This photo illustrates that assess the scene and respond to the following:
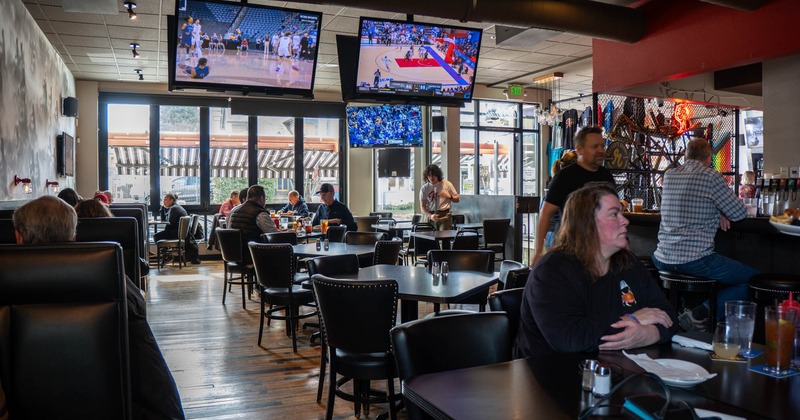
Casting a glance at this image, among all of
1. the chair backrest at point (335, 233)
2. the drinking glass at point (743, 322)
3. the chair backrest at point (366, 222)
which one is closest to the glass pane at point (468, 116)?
the chair backrest at point (366, 222)

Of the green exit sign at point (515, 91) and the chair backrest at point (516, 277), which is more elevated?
the green exit sign at point (515, 91)

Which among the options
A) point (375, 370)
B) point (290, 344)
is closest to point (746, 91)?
point (290, 344)

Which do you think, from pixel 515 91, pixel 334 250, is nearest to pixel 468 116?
pixel 515 91

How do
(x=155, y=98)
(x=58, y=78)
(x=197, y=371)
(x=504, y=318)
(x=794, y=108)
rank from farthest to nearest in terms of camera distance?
(x=155, y=98), (x=58, y=78), (x=794, y=108), (x=197, y=371), (x=504, y=318)

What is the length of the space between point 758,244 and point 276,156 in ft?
31.5

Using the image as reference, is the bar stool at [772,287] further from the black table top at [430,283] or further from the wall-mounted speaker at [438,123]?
the wall-mounted speaker at [438,123]

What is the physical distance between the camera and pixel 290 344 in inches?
219

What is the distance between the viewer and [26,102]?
268 inches

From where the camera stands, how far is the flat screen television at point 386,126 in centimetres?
1157

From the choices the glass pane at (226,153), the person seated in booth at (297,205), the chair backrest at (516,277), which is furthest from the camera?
the glass pane at (226,153)

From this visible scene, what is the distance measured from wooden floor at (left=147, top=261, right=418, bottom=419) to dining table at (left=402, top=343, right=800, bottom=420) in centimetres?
223

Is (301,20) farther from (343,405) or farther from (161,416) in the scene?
(161,416)

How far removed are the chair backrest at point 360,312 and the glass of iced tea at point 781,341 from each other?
1.87 meters

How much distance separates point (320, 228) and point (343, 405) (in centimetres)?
Result: 455
